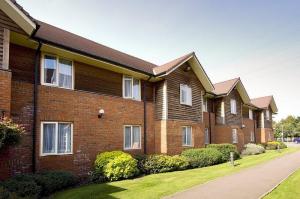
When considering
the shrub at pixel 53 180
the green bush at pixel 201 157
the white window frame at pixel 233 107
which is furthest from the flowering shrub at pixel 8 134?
the white window frame at pixel 233 107

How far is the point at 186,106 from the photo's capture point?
19.2 metres

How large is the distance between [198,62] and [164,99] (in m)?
4.54

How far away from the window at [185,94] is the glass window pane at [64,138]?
8.86 metres

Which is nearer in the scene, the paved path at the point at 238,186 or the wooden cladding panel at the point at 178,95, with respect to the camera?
the paved path at the point at 238,186

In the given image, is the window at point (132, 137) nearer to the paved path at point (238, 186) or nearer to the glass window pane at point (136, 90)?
the glass window pane at point (136, 90)

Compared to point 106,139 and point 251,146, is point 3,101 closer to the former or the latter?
point 106,139

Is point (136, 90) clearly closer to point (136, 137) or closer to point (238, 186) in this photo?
point (136, 137)

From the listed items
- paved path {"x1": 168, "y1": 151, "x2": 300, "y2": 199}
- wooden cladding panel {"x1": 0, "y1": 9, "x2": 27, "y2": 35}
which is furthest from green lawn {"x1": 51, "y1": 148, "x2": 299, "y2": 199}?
wooden cladding panel {"x1": 0, "y1": 9, "x2": 27, "y2": 35}

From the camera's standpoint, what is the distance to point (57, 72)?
12438 millimetres

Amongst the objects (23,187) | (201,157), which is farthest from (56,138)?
(201,157)

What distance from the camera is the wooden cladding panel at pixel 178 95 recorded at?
17.8 meters

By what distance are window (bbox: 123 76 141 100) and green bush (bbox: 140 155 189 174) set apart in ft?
13.3

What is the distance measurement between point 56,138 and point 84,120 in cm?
175

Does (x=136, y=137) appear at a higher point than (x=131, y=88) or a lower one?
lower
